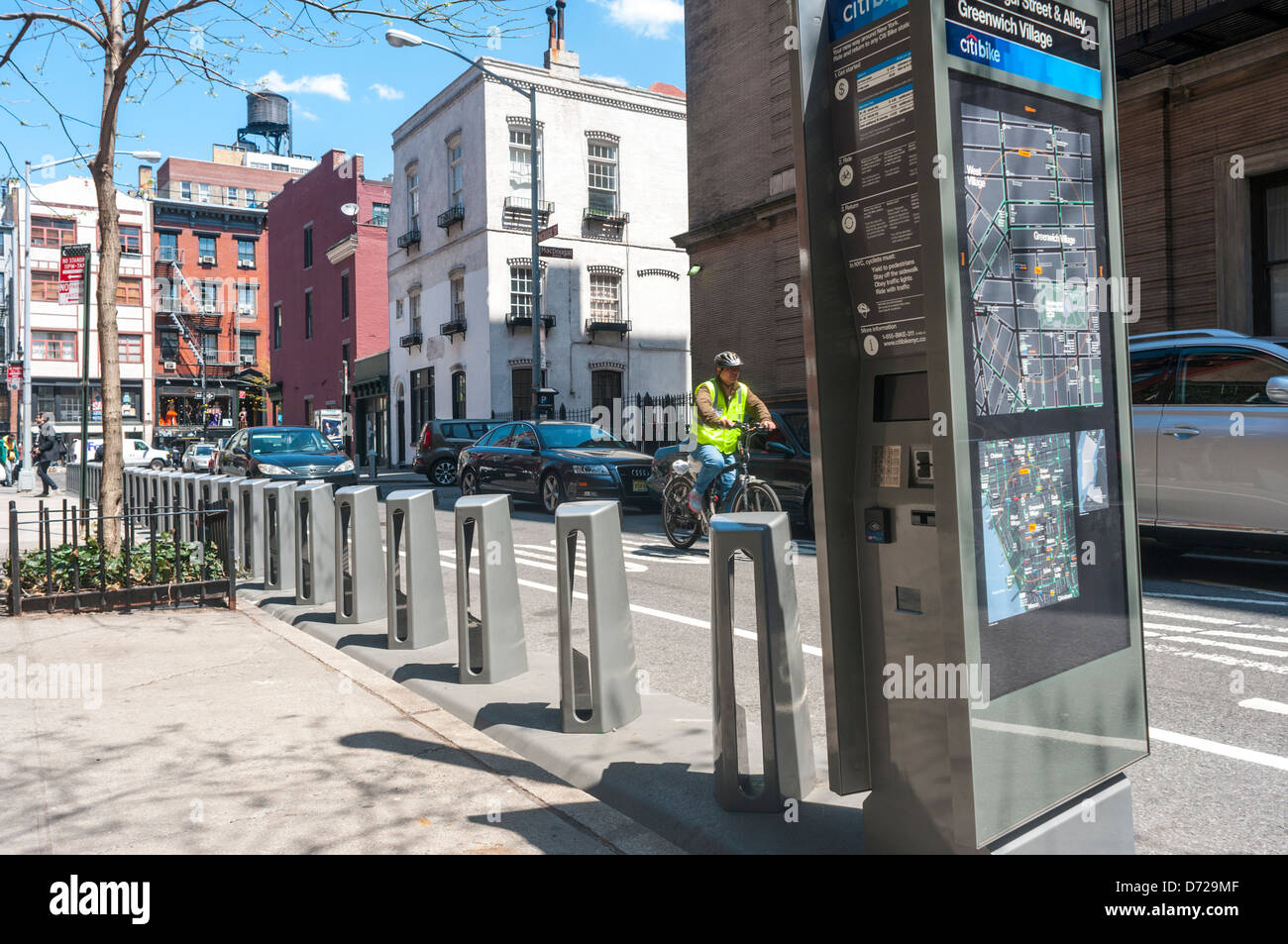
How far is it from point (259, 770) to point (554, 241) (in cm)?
3044

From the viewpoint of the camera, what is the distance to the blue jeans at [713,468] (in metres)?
10.3

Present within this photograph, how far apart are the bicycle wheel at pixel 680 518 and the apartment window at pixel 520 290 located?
22.4m

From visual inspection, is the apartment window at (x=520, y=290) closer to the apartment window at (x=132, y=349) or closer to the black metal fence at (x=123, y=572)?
the black metal fence at (x=123, y=572)

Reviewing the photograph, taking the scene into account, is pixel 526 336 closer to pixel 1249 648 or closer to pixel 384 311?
pixel 384 311

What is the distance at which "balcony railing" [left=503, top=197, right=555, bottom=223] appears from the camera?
32.3 meters

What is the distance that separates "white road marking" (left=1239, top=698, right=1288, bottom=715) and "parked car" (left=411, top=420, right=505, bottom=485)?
20928 mm

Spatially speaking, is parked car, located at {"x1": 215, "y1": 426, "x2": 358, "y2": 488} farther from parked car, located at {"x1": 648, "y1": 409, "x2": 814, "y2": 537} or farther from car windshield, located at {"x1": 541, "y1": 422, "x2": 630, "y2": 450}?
parked car, located at {"x1": 648, "y1": 409, "x2": 814, "y2": 537}

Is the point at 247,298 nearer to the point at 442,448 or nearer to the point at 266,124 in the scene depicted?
the point at 266,124

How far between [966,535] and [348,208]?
1713 inches

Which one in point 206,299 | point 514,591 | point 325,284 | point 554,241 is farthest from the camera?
point 206,299

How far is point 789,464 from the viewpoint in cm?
1274

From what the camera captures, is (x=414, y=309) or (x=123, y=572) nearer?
(x=123, y=572)

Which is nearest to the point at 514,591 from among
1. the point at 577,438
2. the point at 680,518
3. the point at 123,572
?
the point at 123,572

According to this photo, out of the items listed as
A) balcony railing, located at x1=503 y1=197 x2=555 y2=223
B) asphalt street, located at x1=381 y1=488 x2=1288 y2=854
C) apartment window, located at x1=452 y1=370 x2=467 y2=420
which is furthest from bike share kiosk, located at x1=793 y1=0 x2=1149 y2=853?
apartment window, located at x1=452 y1=370 x2=467 y2=420
